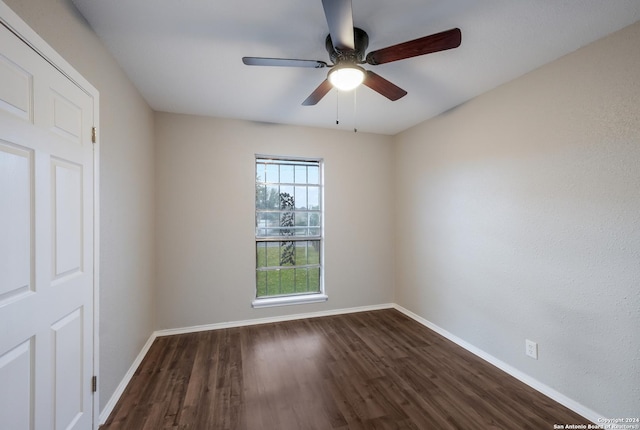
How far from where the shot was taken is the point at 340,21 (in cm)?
116

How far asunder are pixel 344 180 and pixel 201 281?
7.18ft

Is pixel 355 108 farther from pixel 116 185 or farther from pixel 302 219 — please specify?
pixel 116 185

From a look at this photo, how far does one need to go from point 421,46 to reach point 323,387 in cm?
240

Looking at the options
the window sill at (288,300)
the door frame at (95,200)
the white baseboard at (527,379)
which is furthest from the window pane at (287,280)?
the door frame at (95,200)

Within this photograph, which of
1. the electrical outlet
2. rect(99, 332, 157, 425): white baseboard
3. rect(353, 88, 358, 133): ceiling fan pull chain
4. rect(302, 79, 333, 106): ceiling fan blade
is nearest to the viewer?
rect(99, 332, 157, 425): white baseboard

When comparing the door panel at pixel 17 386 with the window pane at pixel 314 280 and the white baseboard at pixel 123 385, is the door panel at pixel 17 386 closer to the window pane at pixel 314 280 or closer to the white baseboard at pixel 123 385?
the white baseboard at pixel 123 385

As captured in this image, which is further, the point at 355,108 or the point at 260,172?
the point at 260,172

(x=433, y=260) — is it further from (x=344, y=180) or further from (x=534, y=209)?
(x=344, y=180)

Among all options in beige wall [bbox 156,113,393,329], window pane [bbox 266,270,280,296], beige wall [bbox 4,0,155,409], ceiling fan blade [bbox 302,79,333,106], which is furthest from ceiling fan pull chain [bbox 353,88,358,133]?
window pane [bbox 266,270,280,296]

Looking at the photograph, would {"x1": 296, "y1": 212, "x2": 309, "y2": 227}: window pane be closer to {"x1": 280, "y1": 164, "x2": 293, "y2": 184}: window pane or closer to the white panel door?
{"x1": 280, "y1": 164, "x2": 293, "y2": 184}: window pane

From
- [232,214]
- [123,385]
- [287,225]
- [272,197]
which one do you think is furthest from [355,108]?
[123,385]

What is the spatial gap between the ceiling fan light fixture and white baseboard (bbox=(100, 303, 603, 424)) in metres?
2.64

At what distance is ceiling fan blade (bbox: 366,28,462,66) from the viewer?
1240mm

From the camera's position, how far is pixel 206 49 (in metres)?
1.70
